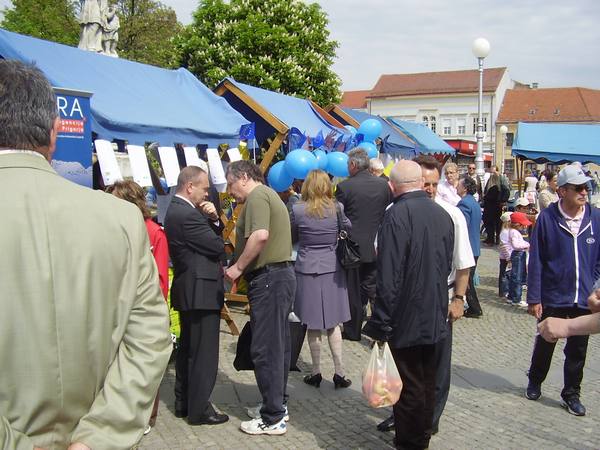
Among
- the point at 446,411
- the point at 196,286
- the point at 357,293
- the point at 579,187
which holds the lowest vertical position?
the point at 446,411

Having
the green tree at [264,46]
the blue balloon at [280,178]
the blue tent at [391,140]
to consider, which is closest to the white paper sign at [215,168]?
the blue balloon at [280,178]

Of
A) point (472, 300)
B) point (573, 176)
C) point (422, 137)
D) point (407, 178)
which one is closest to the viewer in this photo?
point (407, 178)

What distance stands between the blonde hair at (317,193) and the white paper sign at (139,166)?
5.04 ft

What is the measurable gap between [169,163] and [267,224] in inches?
88.6

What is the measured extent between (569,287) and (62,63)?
514cm

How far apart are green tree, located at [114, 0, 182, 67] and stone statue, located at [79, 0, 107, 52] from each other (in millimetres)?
20553

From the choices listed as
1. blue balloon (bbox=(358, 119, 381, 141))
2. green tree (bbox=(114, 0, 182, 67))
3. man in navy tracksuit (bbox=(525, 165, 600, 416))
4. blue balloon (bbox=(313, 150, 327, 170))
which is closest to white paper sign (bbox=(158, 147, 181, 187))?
blue balloon (bbox=(313, 150, 327, 170))

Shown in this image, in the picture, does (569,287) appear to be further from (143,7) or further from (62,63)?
(143,7)

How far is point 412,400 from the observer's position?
384 centimetres

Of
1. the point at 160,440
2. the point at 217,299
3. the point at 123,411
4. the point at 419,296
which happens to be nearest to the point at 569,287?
the point at 419,296

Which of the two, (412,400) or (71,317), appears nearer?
(71,317)

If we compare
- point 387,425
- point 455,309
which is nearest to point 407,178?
point 455,309

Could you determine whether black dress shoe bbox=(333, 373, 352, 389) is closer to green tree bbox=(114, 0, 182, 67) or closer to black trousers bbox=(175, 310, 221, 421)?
black trousers bbox=(175, 310, 221, 421)

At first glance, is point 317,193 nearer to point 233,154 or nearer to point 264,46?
point 233,154
